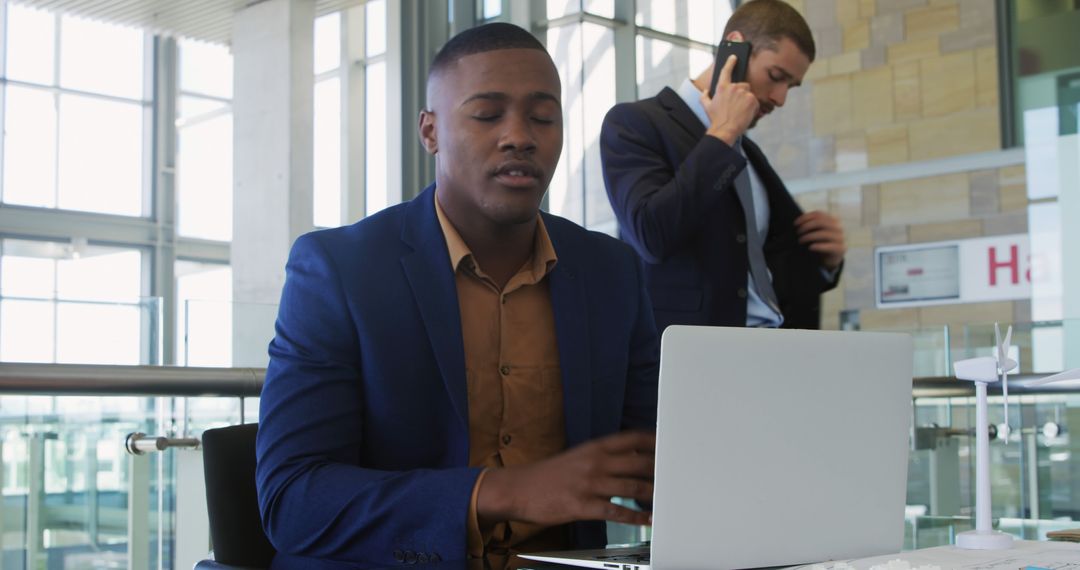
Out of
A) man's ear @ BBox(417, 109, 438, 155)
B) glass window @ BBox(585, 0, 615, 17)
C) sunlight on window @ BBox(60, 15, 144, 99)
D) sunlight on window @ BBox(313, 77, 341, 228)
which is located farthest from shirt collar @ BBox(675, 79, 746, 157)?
sunlight on window @ BBox(60, 15, 144, 99)

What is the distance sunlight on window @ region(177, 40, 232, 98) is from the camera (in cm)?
1819

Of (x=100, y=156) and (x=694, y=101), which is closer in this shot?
(x=694, y=101)

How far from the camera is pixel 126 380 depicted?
300 centimetres

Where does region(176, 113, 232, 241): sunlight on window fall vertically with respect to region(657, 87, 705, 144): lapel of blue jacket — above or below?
above

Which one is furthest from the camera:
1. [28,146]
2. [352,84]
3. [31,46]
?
[28,146]

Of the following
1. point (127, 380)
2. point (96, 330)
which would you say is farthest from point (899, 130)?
point (127, 380)

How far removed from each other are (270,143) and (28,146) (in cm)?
762

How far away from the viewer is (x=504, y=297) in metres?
1.88

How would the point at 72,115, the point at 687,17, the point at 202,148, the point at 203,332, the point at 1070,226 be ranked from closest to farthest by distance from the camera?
the point at 203,332 < the point at 1070,226 < the point at 687,17 < the point at 72,115 < the point at 202,148

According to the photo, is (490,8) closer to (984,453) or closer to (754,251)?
(754,251)

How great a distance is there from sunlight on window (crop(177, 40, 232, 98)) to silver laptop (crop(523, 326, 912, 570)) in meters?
17.7

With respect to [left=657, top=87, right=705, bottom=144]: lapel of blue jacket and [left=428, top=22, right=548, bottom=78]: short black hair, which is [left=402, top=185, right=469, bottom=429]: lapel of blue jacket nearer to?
[left=428, top=22, right=548, bottom=78]: short black hair

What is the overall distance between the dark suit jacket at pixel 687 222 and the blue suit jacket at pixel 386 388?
0.83 metres

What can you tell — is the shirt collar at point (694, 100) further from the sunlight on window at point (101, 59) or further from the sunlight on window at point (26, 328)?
the sunlight on window at point (101, 59)
